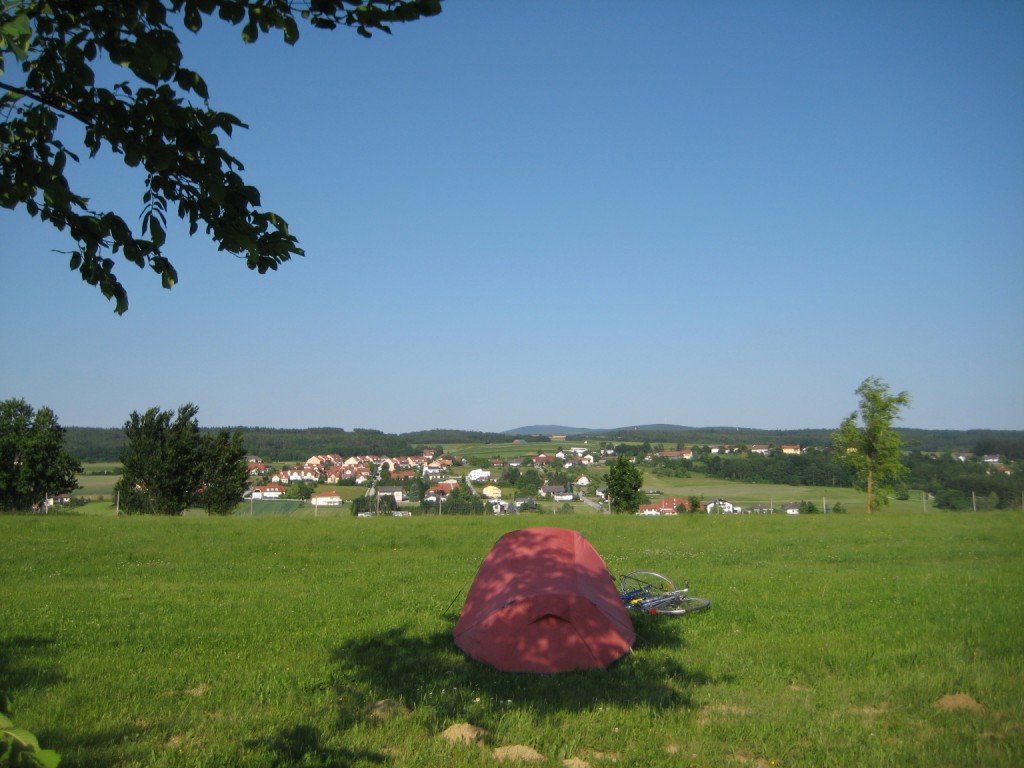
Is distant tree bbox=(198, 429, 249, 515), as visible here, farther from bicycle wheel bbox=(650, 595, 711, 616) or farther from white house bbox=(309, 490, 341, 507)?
bicycle wheel bbox=(650, 595, 711, 616)

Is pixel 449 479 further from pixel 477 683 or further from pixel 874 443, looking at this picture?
pixel 477 683

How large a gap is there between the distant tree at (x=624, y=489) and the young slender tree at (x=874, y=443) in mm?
11603

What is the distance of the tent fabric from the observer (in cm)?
927

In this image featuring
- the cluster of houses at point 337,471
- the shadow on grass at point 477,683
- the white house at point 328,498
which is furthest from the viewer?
the cluster of houses at point 337,471

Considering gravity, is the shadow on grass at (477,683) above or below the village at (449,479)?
above

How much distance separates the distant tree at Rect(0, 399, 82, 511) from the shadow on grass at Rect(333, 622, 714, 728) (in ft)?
134

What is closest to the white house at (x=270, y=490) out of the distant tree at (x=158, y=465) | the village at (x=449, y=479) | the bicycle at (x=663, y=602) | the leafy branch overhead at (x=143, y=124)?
the village at (x=449, y=479)

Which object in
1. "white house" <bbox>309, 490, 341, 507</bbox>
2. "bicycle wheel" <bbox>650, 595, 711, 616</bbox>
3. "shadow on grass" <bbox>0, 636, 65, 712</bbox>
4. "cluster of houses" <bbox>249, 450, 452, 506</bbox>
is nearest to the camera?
"shadow on grass" <bbox>0, 636, 65, 712</bbox>

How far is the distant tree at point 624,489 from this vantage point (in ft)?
148

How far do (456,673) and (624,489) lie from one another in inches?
1453

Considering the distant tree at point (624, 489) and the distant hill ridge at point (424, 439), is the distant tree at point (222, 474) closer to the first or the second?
the distant hill ridge at point (424, 439)

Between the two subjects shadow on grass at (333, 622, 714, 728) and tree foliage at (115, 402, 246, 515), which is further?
tree foliage at (115, 402, 246, 515)

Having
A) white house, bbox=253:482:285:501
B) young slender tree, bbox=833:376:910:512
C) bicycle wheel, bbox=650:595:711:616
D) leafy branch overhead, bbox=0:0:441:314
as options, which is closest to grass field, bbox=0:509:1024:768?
bicycle wheel, bbox=650:595:711:616

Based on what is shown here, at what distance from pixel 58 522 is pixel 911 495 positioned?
4915 cm
